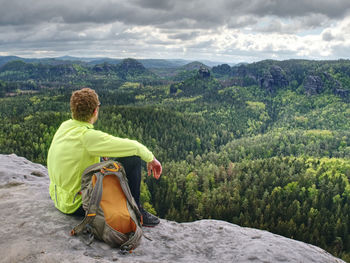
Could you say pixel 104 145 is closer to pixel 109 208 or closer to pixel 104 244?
pixel 109 208

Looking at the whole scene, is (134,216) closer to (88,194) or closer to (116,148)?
(88,194)

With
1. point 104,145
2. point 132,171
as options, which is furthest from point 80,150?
point 132,171

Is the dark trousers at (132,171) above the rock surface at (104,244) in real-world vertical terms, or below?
above

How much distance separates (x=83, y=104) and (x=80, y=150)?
5.54 ft

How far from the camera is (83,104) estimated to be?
359 inches

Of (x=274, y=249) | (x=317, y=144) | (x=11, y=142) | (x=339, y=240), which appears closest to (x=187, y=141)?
(x=317, y=144)

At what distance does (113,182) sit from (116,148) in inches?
50.3

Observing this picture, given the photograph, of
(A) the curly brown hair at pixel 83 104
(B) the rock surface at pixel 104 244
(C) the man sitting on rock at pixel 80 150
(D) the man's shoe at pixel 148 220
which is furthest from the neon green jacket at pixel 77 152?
(D) the man's shoe at pixel 148 220

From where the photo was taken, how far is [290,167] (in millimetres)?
120875

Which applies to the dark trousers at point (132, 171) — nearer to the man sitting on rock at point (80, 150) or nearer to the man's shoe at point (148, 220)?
the man sitting on rock at point (80, 150)

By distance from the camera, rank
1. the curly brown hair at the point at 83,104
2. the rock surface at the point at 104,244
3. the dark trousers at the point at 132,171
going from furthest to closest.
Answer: the dark trousers at the point at 132,171
the curly brown hair at the point at 83,104
the rock surface at the point at 104,244

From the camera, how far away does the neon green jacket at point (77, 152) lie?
8.77m

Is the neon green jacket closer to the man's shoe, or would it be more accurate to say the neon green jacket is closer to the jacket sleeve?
the jacket sleeve

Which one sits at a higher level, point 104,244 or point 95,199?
point 95,199
